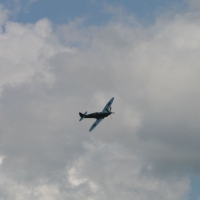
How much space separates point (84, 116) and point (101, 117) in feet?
27.9

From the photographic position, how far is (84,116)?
122 meters

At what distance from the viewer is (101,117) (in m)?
117
